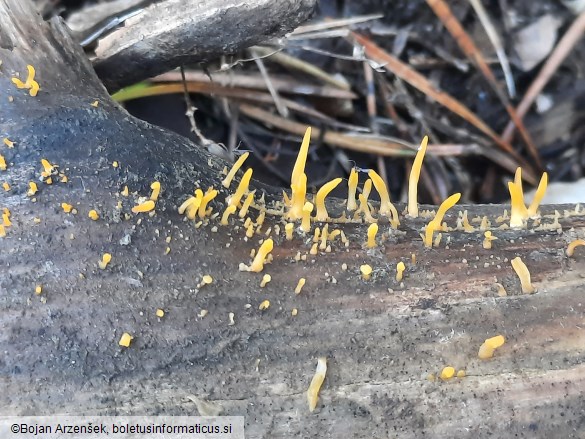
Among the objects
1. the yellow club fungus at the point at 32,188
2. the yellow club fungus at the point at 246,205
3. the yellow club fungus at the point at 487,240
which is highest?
the yellow club fungus at the point at 32,188

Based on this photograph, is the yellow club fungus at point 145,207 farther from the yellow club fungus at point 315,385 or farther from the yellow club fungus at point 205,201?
the yellow club fungus at point 315,385

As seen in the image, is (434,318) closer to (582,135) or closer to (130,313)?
(130,313)

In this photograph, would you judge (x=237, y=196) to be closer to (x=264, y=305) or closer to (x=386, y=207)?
(x=264, y=305)

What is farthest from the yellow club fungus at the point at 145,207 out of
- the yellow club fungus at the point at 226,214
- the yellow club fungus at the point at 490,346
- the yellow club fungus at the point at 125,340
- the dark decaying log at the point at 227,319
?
the yellow club fungus at the point at 490,346

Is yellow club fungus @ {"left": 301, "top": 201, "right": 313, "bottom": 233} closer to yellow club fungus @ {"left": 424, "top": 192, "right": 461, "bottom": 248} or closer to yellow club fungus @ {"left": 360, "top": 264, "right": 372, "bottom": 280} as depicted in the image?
yellow club fungus @ {"left": 360, "top": 264, "right": 372, "bottom": 280}

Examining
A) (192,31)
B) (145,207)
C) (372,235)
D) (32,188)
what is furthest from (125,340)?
(192,31)
